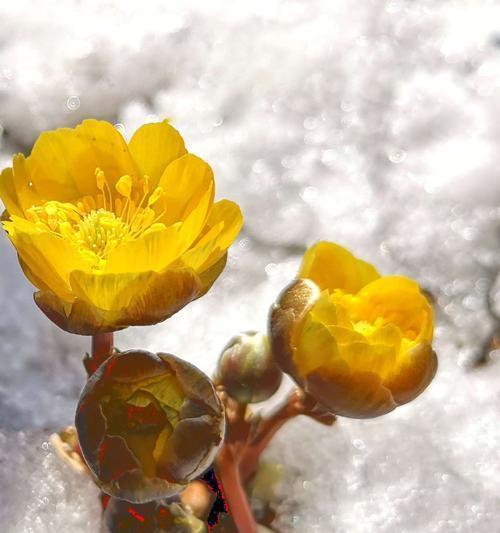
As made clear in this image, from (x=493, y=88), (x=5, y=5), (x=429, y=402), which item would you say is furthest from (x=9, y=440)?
(x=493, y=88)

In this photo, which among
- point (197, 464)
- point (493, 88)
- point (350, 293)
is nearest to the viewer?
point (197, 464)

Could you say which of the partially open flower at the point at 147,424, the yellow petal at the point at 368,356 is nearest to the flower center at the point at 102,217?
the partially open flower at the point at 147,424

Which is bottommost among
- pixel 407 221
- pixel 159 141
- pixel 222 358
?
pixel 407 221

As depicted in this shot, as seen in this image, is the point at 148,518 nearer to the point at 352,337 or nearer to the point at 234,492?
the point at 234,492

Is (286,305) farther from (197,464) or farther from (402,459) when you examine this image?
(402,459)

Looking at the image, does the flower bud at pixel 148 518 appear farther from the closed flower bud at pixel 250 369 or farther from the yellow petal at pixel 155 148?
the yellow petal at pixel 155 148

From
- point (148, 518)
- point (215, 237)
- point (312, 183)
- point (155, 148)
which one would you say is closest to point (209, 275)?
point (215, 237)

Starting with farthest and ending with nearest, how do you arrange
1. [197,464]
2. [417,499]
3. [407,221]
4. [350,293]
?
[407,221], [417,499], [350,293], [197,464]

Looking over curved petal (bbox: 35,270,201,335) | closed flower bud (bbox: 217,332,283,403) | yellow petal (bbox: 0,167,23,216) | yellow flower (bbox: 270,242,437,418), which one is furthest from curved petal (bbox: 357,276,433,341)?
yellow petal (bbox: 0,167,23,216)
